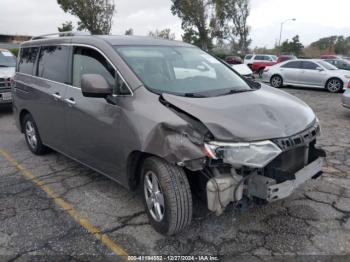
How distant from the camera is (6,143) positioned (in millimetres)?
6328

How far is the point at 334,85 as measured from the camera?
44.3 ft

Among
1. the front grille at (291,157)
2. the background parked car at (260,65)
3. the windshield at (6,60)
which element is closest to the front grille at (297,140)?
the front grille at (291,157)

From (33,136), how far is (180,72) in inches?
114

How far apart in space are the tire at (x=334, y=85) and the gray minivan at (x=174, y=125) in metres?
10.6

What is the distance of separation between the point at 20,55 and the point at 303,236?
4996 mm

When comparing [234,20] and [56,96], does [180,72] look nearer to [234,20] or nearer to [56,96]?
[56,96]

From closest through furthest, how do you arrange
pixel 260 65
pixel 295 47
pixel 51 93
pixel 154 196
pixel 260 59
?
pixel 154 196 → pixel 51 93 → pixel 260 65 → pixel 260 59 → pixel 295 47

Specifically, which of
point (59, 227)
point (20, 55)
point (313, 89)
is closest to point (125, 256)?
point (59, 227)

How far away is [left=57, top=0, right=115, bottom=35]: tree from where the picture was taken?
114 ft

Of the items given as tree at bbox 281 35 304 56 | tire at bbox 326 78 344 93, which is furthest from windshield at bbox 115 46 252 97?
tree at bbox 281 35 304 56

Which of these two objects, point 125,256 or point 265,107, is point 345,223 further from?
point 125,256

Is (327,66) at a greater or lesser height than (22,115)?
A: greater

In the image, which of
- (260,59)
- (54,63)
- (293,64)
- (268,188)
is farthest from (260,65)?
(268,188)

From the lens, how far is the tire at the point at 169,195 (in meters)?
2.86
